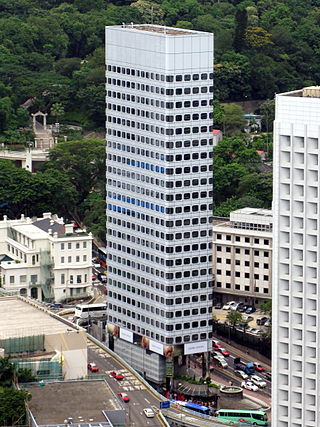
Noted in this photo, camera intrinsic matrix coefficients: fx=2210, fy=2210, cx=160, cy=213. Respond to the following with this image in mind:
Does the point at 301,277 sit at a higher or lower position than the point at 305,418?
higher

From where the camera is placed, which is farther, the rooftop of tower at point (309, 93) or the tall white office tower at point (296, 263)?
the rooftop of tower at point (309, 93)

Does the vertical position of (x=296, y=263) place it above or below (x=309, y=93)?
below

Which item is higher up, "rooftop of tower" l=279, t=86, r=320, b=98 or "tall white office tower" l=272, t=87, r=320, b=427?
"rooftop of tower" l=279, t=86, r=320, b=98

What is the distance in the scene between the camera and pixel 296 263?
193 meters

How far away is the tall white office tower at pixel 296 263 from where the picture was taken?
623ft

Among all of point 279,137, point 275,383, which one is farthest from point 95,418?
point 279,137

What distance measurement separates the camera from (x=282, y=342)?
195125 millimetres

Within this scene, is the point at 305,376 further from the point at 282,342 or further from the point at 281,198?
the point at 281,198

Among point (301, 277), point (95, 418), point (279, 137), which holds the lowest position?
point (95, 418)

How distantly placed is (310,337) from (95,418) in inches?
841

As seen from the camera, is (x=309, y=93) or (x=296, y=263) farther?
(x=296, y=263)

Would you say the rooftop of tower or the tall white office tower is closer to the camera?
the tall white office tower

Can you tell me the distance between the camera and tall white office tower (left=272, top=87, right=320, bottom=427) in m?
190

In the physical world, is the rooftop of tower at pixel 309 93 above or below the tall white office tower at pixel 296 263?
above
